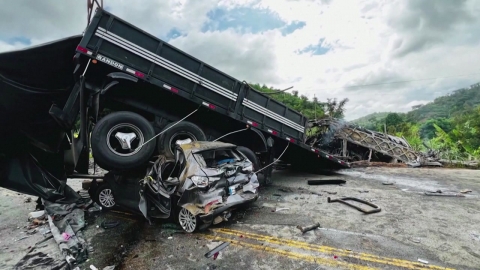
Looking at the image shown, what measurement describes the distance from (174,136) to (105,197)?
196cm

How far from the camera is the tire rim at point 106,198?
5.56 m

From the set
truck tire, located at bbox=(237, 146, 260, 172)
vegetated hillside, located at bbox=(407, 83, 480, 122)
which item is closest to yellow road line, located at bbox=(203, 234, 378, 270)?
truck tire, located at bbox=(237, 146, 260, 172)

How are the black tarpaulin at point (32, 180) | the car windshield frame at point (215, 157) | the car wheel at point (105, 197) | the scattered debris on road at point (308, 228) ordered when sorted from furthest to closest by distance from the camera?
the car wheel at point (105, 197) < the black tarpaulin at point (32, 180) < the car windshield frame at point (215, 157) < the scattered debris on road at point (308, 228)

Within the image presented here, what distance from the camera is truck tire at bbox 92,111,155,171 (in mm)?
5098

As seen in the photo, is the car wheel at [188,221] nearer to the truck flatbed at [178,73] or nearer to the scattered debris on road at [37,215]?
the truck flatbed at [178,73]

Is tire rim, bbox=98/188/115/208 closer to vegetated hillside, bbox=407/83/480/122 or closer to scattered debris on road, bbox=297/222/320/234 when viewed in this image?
scattered debris on road, bbox=297/222/320/234

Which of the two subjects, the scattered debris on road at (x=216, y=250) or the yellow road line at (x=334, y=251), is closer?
the yellow road line at (x=334, y=251)

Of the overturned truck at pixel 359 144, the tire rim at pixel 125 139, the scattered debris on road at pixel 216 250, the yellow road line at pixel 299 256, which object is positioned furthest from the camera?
the overturned truck at pixel 359 144

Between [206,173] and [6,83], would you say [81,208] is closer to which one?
[6,83]

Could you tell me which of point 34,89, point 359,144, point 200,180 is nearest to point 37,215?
point 34,89

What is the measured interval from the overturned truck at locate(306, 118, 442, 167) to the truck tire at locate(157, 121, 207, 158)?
8352 millimetres

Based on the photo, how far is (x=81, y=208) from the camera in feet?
18.4

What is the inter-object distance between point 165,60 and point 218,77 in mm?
1293

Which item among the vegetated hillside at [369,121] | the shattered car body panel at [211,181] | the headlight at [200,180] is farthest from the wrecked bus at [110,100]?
the vegetated hillside at [369,121]
